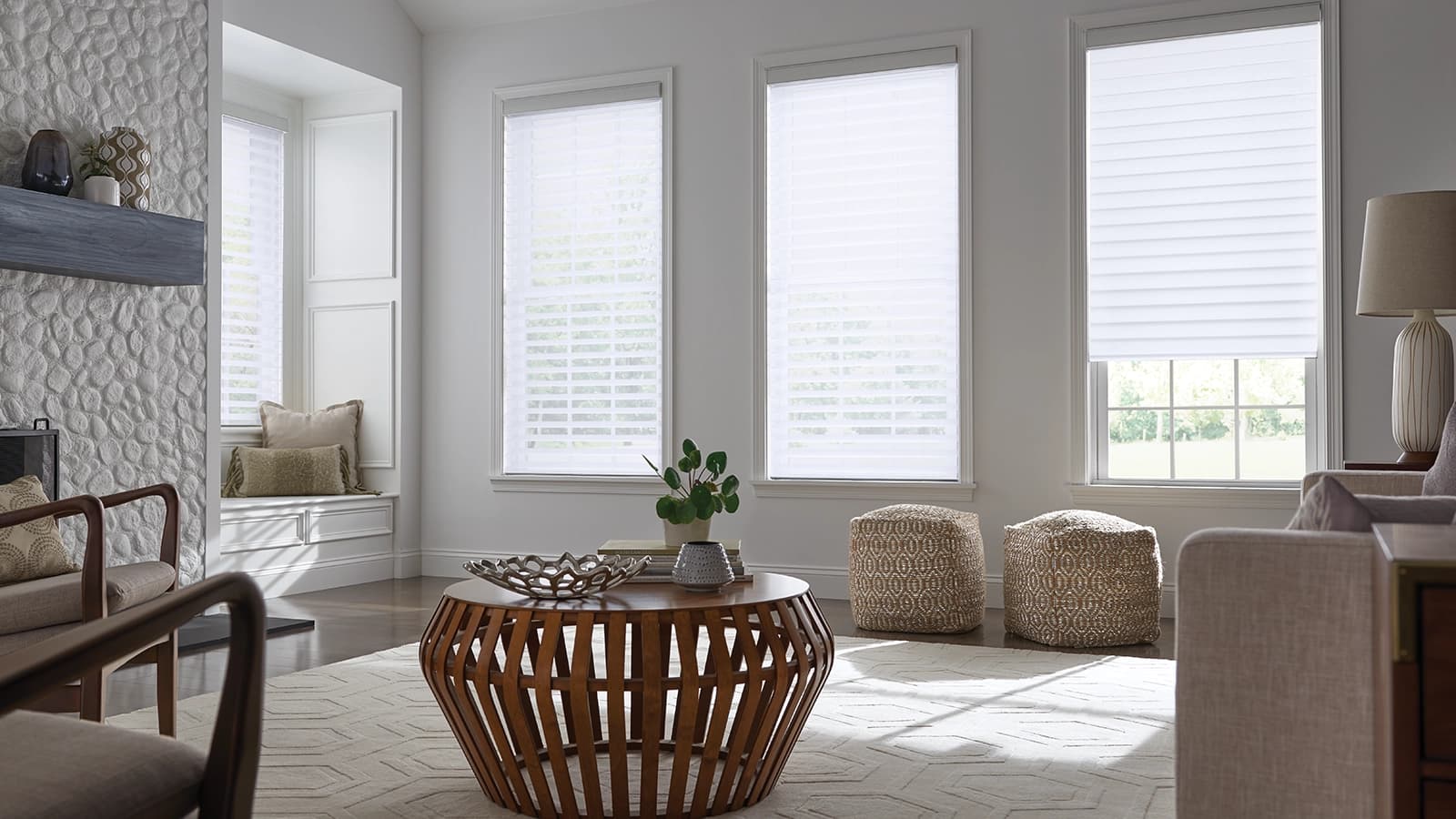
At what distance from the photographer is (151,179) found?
4738mm

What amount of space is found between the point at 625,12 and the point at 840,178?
1506 mm

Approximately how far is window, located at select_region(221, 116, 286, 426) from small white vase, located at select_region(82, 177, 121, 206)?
6.49 feet

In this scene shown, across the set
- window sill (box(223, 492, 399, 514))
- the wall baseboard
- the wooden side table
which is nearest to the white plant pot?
the wooden side table

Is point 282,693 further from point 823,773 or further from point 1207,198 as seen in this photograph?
point 1207,198

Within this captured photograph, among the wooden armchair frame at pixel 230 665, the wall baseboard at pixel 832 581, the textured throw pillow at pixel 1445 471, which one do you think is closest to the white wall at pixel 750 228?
the wall baseboard at pixel 832 581

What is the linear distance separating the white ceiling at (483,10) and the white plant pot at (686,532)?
3.90 m

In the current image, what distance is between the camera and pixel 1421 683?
53.6 inches

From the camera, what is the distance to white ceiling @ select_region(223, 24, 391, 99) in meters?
5.75

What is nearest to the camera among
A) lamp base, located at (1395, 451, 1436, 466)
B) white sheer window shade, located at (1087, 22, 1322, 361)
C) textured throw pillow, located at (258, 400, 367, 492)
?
lamp base, located at (1395, 451, 1436, 466)

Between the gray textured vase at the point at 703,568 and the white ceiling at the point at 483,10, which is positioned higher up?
the white ceiling at the point at 483,10

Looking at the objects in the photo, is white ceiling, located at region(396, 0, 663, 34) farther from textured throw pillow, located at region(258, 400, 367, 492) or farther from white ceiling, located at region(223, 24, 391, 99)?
textured throw pillow, located at region(258, 400, 367, 492)

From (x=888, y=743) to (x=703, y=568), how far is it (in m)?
0.82

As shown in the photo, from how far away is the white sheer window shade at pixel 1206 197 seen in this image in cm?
488

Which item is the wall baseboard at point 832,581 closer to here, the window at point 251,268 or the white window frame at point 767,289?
the white window frame at point 767,289
